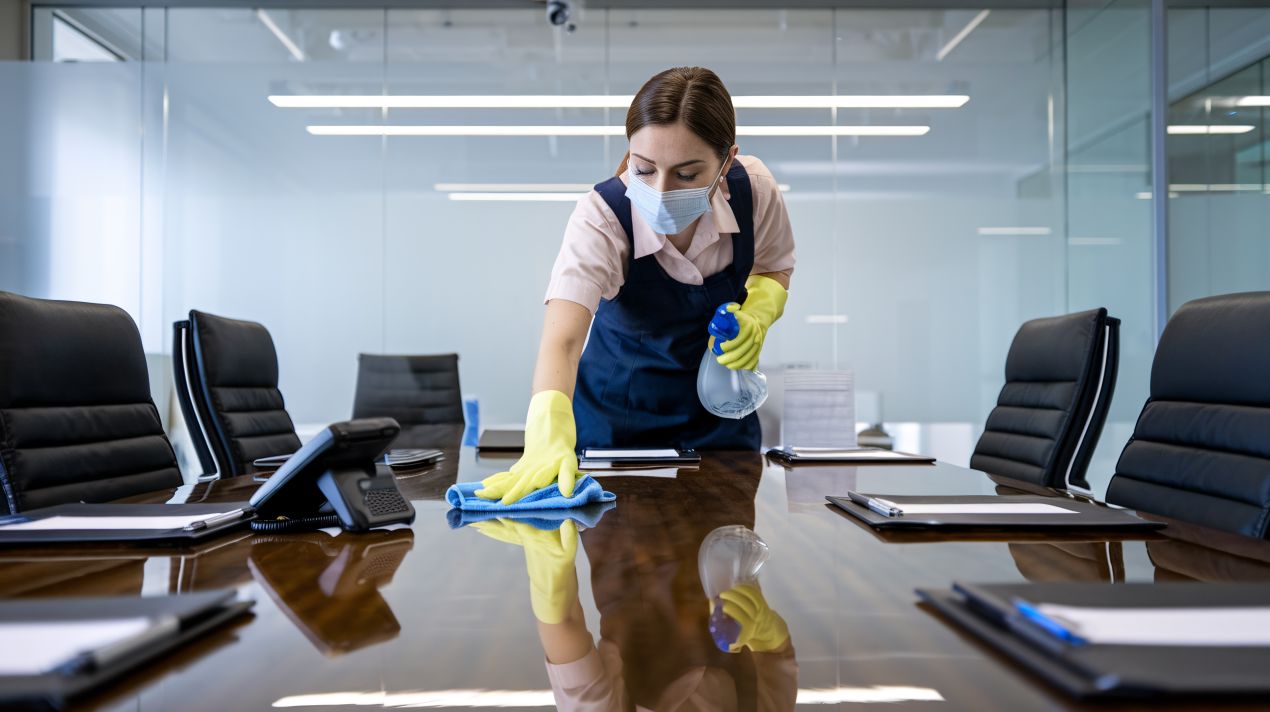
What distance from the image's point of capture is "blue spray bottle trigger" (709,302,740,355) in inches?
59.6

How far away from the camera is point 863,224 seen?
4723 mm

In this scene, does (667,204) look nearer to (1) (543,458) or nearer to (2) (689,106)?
(2) (689,106)

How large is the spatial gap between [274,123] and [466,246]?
1.43 metres

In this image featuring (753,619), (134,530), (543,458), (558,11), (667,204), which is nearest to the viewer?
(753,619)

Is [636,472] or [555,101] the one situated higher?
[555,101]

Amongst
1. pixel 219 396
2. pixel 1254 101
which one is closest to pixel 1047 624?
pixel 219 396

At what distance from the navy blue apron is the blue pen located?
52.4 inches

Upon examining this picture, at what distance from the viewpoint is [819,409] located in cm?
198

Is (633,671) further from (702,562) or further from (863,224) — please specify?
(863,224)

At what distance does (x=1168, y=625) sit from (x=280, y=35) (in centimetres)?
549

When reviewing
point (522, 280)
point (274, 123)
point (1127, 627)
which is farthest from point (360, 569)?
point (274, 123)

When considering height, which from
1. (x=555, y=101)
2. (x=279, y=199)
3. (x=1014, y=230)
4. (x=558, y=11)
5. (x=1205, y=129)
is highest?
(x=558, y=11)

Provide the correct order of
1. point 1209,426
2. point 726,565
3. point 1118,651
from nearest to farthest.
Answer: point 1118,651 < point 726,565 < point 1209,426

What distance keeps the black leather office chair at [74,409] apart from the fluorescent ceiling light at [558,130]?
3398 millimetres
